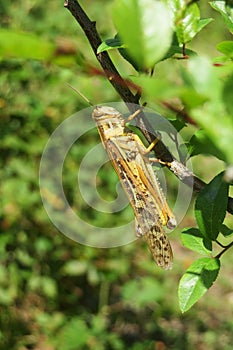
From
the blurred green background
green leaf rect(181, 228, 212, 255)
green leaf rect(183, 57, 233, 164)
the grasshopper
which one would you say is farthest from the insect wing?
the blurred green background

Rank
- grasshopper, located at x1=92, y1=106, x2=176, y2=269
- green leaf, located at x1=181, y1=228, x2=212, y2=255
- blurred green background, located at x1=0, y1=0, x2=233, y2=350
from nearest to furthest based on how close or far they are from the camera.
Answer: green leaf, located at x1=181, y1=228, x2=212, y2=255, grasshopper, located at x1=92, y1=106, x2=176, y2=269, blurred green background, located at x1=0, y1=0, x2=233, y2=350

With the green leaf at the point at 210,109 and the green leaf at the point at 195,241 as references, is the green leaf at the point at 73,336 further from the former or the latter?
the green leaf at the point at 210,109

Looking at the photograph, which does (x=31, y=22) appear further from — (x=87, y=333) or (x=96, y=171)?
(x=87, y=333)

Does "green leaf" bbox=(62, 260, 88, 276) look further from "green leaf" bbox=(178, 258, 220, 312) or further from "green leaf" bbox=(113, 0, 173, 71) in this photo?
"green leaf" bbox=(113, 0, 173, 71)

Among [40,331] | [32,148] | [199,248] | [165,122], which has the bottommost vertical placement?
[40,331]

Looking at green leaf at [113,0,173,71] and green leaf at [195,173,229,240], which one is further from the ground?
green leaf at [113,0,173,71]

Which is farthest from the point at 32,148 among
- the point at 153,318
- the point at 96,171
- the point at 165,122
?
the point at 165,122

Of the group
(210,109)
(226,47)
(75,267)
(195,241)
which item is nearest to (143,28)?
(210,109)
